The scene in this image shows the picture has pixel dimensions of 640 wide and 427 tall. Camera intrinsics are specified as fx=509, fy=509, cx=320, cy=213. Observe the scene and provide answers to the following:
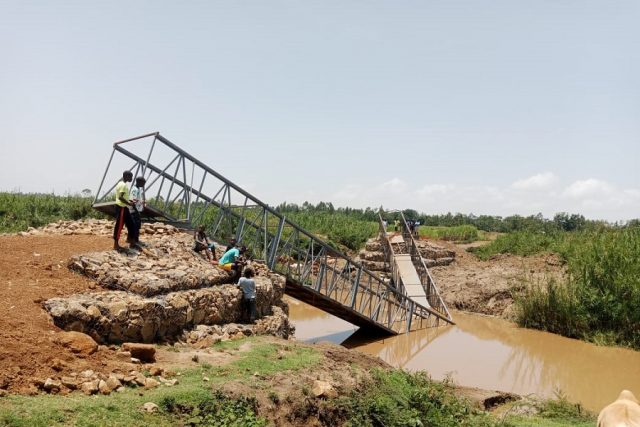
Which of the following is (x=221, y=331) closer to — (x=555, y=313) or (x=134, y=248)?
(x=134, y=248)

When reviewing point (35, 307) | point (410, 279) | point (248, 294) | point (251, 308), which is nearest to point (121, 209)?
point (35, 307)

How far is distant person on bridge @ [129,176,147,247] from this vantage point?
35.9 feet

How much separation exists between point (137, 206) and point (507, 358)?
11.7 m

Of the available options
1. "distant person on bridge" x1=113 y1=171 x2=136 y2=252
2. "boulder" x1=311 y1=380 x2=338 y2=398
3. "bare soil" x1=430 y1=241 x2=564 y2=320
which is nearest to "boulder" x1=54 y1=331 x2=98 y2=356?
"boulder" x1=311 y1=380 x2=338 y2=398

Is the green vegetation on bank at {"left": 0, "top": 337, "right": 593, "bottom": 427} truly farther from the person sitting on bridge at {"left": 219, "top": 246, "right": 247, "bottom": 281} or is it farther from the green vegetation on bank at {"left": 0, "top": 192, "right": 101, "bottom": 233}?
the green vegetation on bank at {"left": 0, "top": 192, "right": 101, "bottom": 233}

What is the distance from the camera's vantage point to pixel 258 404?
23.4ft

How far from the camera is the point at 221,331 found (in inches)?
410

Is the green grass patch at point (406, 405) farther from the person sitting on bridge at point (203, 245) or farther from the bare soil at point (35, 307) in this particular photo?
the person sitting on bridge at point (203, 245)

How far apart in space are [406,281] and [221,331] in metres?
13.0

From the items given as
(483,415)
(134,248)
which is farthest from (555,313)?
(134,248)

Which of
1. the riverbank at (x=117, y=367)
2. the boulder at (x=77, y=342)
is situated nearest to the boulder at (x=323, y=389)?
the riverbank at (x=117, y=367)

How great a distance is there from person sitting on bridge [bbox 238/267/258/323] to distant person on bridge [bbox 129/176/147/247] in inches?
95.0

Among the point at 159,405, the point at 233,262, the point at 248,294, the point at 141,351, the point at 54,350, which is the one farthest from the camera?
the point at 233,262

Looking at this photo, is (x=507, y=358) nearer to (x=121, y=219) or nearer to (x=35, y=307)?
(x=121, y=219)
